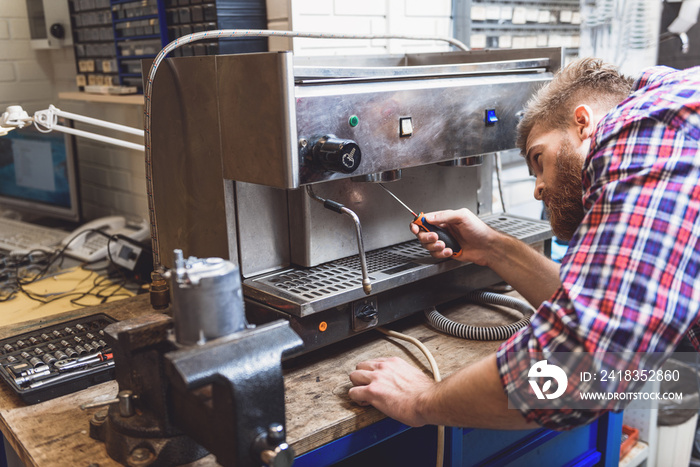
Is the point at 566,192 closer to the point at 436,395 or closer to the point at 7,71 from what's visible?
the point at 436,395

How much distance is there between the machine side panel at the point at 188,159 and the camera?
1157 mm

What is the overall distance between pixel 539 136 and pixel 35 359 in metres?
1.00

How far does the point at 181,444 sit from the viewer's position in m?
0.91

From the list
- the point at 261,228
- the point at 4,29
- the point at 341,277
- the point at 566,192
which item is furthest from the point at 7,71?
the point at 566,192

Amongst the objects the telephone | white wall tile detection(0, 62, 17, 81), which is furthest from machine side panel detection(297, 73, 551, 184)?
white wall tile detection(0, 62, 17, 81)

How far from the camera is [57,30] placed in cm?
222

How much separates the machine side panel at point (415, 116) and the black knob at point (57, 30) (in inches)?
61.3

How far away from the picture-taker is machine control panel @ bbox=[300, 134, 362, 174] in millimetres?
A: 1034

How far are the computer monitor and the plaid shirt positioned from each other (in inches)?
71.3

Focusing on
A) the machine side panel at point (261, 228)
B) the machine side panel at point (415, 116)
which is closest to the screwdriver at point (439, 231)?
the machine side panel at point (415, 116)

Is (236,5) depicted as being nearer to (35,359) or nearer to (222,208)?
(222,208)

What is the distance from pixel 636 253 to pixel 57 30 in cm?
212

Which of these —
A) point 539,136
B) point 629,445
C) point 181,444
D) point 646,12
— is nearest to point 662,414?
point 629,445

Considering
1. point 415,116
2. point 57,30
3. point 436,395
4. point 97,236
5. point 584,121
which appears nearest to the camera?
point 436,395
